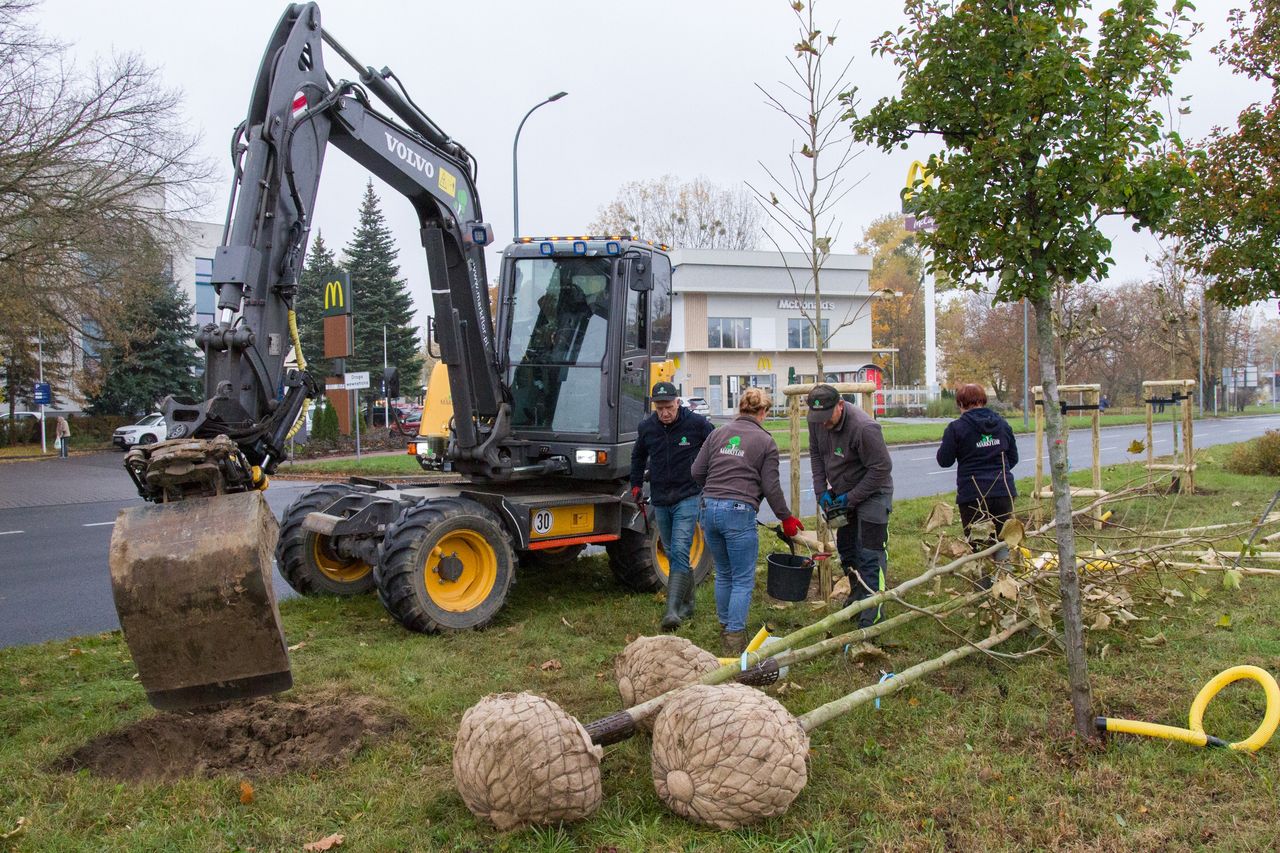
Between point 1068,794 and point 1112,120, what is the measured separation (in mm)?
3127

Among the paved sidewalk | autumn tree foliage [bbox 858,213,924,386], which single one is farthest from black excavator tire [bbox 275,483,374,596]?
autumn tree foliage [bbox 858,213,924,386]

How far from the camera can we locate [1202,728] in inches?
179

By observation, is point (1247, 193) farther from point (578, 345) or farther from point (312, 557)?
point (312, 557)

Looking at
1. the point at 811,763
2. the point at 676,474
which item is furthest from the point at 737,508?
the point at 811,763

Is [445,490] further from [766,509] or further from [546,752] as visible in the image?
[766,509]

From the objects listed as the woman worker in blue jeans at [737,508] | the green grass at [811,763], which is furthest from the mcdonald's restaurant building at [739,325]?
the green grass at [811,763]

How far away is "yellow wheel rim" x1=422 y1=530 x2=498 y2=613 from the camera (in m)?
6.97

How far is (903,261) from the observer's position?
6831 centimetres

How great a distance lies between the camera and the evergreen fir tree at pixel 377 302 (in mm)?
43812

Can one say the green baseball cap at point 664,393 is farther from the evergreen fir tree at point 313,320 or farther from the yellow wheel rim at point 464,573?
the evergreen fir tree at point 313,320

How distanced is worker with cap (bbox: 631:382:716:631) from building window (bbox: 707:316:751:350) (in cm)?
4417

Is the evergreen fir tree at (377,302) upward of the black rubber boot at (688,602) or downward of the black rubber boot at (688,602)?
upward

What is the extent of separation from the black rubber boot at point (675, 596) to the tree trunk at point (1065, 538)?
9.85 feet

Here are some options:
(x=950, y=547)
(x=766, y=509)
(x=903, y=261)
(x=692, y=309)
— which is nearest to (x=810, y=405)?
(x=950, y=547)
